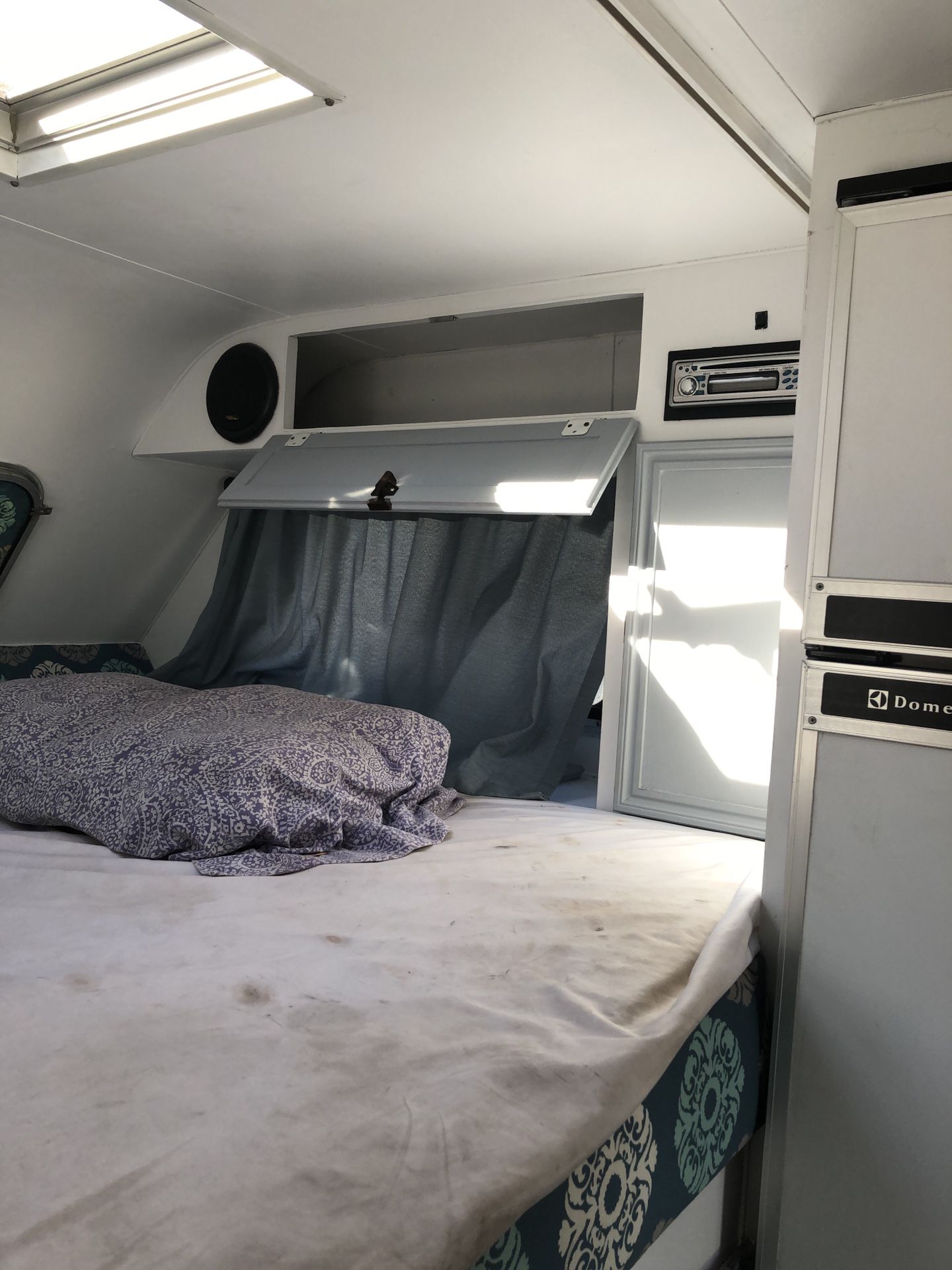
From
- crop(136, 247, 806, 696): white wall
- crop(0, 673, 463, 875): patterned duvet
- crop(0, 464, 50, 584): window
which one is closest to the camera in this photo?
crop(0, 673, 463, 875): patterned duvet

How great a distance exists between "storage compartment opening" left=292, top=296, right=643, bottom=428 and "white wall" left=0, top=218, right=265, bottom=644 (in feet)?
1.40

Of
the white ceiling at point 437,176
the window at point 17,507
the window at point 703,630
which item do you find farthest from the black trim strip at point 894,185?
the window at point 17,507

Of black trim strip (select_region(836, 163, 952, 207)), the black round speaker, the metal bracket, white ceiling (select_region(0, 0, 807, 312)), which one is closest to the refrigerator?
black trim strip (select_region(836, 163, 952, 207))

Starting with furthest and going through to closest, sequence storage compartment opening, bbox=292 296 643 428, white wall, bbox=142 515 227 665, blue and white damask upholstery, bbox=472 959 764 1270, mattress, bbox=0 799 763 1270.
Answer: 1. white wall, bbox=142 515 227 665
2. storage compartment opening, bbox=292 296 643 428
3. blue and white damask upholstery, bbox=472 959 764 1270
4. mattress, bbox=0 799 763 1270

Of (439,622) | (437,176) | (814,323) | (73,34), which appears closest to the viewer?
(814,323)

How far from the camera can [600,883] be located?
211cm

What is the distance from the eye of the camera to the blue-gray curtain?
9.47 ft

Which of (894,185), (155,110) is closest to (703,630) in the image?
(894,185)

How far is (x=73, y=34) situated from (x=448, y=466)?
139 centimetres

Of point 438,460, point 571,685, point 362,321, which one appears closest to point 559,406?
point 438,460

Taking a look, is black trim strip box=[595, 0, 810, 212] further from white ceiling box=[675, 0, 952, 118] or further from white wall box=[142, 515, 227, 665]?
white wall box=[142, 515, 227, 665]

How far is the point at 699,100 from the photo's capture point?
1711 mm

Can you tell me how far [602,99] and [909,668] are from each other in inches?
44.8

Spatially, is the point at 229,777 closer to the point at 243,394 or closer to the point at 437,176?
the point at 437,176
